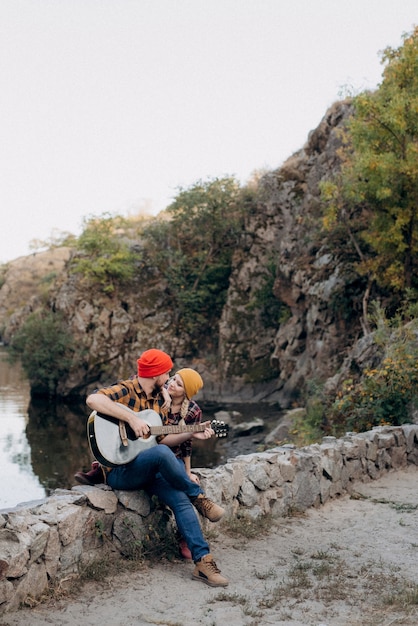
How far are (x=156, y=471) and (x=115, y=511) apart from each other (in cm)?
46

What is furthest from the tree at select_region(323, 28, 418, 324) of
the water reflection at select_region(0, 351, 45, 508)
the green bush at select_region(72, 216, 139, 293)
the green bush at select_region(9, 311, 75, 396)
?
the green bush at select_region(72, 216, 139, 293)

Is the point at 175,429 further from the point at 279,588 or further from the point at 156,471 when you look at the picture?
the point at 279,588

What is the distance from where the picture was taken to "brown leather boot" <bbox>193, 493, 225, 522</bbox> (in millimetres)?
5246

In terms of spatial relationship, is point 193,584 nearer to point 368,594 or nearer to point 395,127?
point 368,594

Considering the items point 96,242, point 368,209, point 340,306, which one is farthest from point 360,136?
point 96,242

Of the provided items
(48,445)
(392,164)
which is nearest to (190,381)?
(392,164)

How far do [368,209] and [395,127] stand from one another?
15.9 feet

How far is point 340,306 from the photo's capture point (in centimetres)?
2166

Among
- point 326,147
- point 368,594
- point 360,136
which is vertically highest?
point 326,147

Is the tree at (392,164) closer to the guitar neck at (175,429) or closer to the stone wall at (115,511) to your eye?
the stone wall at (115,511)

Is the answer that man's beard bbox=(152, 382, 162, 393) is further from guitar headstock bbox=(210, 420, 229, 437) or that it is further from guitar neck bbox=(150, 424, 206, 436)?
guitar headstock bbox=(210, 420, 229, 437)

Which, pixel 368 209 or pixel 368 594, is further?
pixel 368 209

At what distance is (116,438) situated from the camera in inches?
193

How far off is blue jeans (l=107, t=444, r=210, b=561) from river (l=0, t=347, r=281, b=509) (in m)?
10.0
